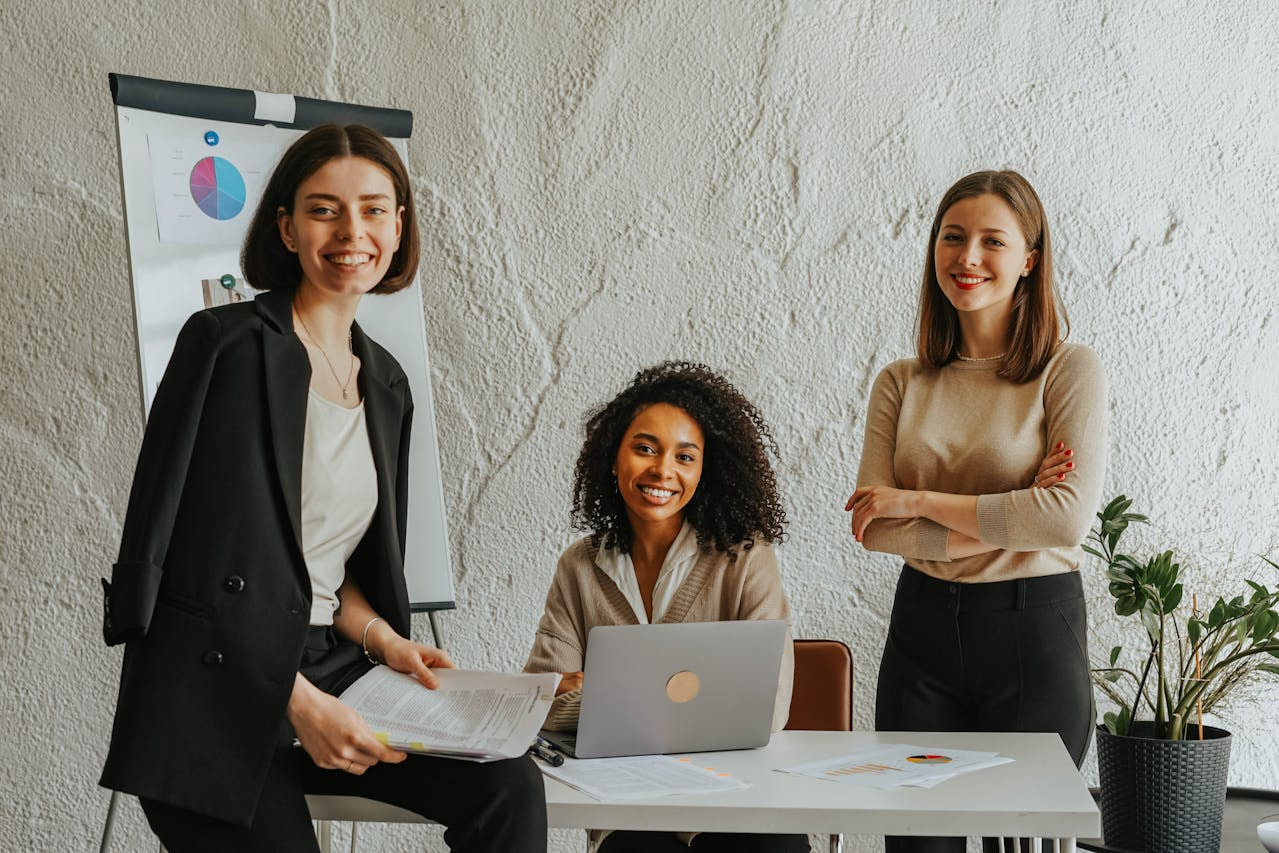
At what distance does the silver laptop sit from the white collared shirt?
1.07 feet

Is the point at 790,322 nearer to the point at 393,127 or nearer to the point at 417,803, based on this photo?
the point at 393,127

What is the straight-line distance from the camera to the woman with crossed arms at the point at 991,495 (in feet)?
6.75

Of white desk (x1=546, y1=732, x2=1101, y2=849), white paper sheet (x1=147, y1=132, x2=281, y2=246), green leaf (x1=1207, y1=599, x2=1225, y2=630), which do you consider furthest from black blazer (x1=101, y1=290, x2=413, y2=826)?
green leaf (x1=1207, y1=599, x2=1225, y2=630)

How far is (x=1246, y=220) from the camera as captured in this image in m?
2.91

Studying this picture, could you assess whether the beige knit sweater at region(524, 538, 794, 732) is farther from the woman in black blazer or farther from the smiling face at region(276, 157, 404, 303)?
the smiling face at region(276, 157, 404, 303)

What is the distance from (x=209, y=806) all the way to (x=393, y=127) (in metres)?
1.83

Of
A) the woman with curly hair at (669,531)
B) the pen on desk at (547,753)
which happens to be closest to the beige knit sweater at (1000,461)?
the woman with curly hair at (669,531)

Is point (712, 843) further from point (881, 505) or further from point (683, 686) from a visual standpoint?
point (881, 505)

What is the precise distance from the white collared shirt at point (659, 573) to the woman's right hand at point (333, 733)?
668 millimetres

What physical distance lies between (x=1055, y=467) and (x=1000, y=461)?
10 cm

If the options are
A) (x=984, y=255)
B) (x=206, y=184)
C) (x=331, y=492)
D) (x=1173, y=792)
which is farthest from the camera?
(x=206, y=184)

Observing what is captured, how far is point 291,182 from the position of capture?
1713mm

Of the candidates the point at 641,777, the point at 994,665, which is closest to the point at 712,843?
the point at 641,777

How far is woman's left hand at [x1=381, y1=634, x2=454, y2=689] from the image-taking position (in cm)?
167
